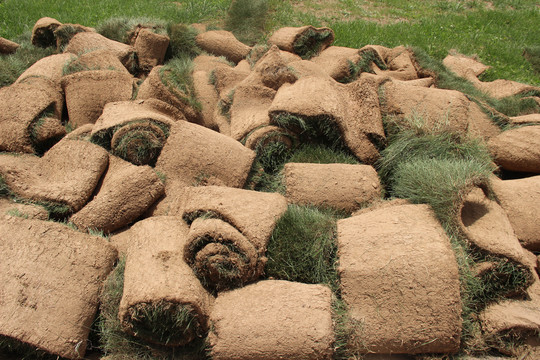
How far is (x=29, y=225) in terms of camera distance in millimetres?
2568

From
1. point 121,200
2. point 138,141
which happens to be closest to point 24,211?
point 121,200

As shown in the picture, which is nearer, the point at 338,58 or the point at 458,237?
the point at 458,237

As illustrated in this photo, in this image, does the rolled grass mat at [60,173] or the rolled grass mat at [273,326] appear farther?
the rolled grass mat at [60,173]

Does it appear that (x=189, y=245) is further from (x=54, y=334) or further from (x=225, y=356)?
(x=54, y=334)

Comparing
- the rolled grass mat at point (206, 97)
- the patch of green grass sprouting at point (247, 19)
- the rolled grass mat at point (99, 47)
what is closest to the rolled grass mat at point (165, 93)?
the rolled grass mat at point (206, 97)

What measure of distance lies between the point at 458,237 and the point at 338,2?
6170mm

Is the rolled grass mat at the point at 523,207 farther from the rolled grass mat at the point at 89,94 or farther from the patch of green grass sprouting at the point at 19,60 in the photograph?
the patch of green grass sprouting at the point at 19,60

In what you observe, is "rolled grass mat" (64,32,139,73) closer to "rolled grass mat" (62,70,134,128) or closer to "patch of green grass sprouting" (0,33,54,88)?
"patch of green grass sprouting" (0,33,54,88)

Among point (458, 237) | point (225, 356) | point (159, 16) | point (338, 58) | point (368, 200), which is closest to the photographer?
point (225, 356)

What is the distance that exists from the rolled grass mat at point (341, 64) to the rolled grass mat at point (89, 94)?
6.46ft

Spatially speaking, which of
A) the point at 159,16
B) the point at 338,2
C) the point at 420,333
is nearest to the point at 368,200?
the point at 420,333

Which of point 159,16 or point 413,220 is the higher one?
point 413,220

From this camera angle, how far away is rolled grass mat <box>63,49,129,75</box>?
13.3ft

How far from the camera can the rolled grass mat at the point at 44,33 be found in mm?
5098
